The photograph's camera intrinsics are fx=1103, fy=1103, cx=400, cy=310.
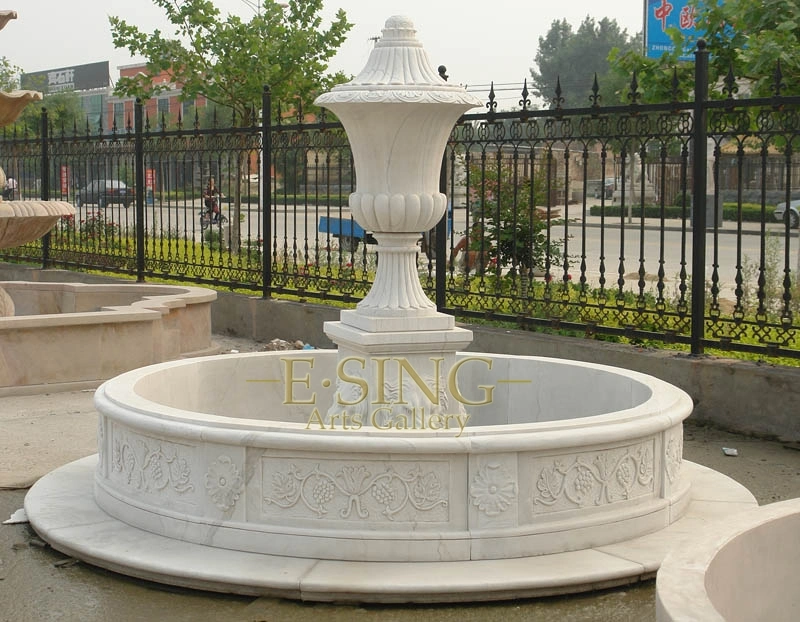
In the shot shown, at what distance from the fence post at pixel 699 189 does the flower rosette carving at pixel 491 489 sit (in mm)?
3971

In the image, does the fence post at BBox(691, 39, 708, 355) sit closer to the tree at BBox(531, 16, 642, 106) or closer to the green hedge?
the green hedge

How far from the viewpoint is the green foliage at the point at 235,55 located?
62.3ft

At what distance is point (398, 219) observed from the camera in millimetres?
Result: 5945

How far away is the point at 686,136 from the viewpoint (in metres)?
8.56

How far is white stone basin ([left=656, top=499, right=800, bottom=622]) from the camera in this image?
8.93 ft

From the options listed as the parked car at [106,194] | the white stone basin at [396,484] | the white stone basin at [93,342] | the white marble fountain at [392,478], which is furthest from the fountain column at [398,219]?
the parked car at [106,194]

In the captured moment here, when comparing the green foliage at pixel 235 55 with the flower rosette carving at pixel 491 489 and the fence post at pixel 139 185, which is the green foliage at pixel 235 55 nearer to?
the fence post at pixel 139 185

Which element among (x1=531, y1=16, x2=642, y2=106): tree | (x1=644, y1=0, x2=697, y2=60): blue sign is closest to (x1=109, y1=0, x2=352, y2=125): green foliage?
(x1=644, y1=0, x2=697, y2=60): blue sign

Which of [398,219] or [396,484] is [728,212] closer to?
[398,219]

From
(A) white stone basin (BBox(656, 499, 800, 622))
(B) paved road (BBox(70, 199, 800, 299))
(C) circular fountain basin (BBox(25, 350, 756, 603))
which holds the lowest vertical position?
(C) circular fountain basin (BBox(25, 350, 756, 603))

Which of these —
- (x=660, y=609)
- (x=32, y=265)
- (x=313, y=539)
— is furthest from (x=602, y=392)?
(x=32, y=265)

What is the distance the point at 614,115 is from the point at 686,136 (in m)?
0.66

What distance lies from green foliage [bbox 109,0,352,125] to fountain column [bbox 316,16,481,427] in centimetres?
1316

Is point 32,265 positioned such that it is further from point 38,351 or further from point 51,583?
point 51,583
